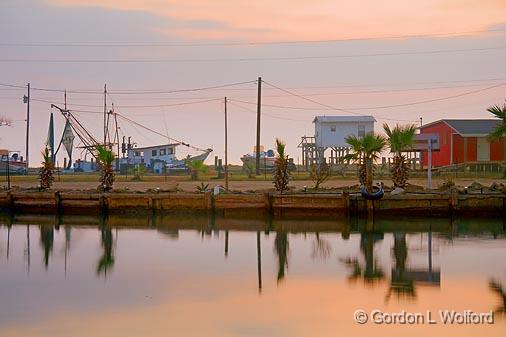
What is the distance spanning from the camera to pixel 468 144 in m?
59.2

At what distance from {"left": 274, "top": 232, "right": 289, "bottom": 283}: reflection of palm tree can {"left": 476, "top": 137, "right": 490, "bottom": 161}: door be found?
1205 inches

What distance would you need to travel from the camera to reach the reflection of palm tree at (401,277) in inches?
790

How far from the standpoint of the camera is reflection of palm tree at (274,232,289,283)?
23.3m

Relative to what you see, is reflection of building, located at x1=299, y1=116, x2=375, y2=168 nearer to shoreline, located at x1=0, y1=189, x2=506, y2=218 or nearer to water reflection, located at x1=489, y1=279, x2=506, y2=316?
shoreline, located at x1=0, y1=189, x2=506, y2=218

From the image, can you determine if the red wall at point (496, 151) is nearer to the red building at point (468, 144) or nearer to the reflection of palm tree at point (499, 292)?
the red building at point (468, 144)

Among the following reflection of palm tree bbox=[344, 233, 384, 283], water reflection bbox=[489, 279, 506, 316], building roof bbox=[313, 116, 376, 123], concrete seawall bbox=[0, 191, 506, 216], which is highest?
building roof bbox=[313, 116, 376, 123]

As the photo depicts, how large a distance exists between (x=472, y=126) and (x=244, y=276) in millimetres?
40939

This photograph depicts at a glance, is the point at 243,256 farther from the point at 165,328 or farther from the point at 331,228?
the point at 165,328

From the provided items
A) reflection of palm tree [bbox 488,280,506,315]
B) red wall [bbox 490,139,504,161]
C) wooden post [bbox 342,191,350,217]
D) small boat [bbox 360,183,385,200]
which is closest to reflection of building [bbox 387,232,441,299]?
reflection of palm tree [bbox 488,280,506,315]

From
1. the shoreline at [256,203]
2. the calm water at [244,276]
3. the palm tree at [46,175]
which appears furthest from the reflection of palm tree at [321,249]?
the palm tree at [46,175]

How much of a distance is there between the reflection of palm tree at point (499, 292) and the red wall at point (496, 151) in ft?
124

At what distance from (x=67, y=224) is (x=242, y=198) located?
657 cm

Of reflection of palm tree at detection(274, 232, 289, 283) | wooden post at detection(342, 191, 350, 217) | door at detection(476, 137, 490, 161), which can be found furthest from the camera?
door at detection(476, 137, 490, 161)

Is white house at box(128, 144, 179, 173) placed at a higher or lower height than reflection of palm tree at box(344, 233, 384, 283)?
higher
